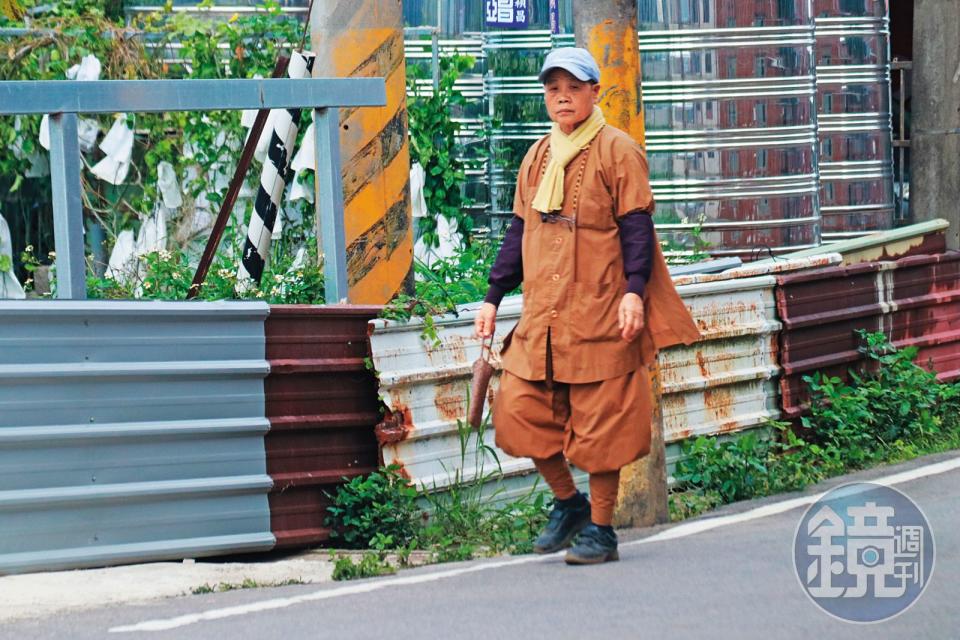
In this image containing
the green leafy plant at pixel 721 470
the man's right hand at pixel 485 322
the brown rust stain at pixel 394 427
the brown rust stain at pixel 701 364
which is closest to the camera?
the man's right hand at pixel 485 322

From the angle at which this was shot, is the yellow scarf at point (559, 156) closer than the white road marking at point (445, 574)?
No

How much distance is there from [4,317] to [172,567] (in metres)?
1.13

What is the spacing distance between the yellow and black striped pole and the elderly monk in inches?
61.4

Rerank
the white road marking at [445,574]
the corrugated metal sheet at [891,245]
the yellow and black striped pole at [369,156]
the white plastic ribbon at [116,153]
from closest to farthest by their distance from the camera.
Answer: the white road marking at [445,574] → the yellow and black striped pole at [369,156] → the corrugated metal sheet at [891,245] → the white plastic ribbon at [116,153]

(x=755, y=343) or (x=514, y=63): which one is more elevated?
(x=514, y=63)

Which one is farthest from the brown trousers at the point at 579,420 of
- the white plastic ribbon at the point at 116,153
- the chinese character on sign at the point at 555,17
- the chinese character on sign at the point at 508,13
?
the chinese character on sign at the point at 508,13

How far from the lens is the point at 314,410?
23.2 ft

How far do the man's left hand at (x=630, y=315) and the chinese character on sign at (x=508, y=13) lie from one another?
6.09 metres

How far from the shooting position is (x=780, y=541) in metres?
7.06

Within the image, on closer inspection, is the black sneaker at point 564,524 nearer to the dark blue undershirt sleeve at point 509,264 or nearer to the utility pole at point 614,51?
the dark blue undershirt sleeve at point 509,264

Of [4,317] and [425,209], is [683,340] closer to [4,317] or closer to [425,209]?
[4,317]

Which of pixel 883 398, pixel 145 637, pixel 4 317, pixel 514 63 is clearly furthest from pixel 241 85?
pixel 514 63
